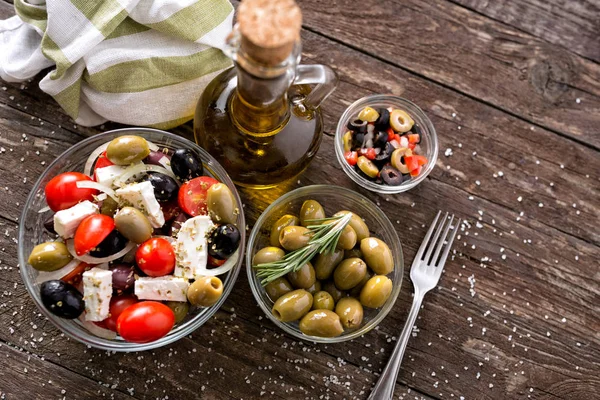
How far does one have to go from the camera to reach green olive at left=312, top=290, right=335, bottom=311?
1455 mm

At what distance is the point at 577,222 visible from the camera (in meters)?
1.74

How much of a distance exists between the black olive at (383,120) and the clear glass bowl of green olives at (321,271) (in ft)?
0.68

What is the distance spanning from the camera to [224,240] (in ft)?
4.32

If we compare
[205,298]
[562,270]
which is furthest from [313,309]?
[562,270]

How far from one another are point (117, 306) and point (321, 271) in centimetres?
50

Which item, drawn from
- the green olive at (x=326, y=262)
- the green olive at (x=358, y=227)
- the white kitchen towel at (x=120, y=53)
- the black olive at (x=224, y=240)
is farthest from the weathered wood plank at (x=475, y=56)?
the black olive at (x=224, y=240)

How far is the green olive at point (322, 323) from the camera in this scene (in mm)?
1413

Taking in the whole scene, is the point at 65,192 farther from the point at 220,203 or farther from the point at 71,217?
the point at 220,203

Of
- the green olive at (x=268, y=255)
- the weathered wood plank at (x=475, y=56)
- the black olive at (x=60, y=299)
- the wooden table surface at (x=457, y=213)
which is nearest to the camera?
the black olive at (x=60, y=299)

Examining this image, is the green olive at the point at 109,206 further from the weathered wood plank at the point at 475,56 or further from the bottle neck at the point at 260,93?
the weathered wood plank at the point at 475,56

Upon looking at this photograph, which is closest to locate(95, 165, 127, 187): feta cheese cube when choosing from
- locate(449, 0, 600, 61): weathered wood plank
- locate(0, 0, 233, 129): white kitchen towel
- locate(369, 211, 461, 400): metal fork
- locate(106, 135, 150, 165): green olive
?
locate(106, 135, 150, 165): green olive

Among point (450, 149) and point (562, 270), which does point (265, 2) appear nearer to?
point (450, 149)

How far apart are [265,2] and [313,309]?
0.80 meters

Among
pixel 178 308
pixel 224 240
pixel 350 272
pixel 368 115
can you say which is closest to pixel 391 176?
pixel 368 115
